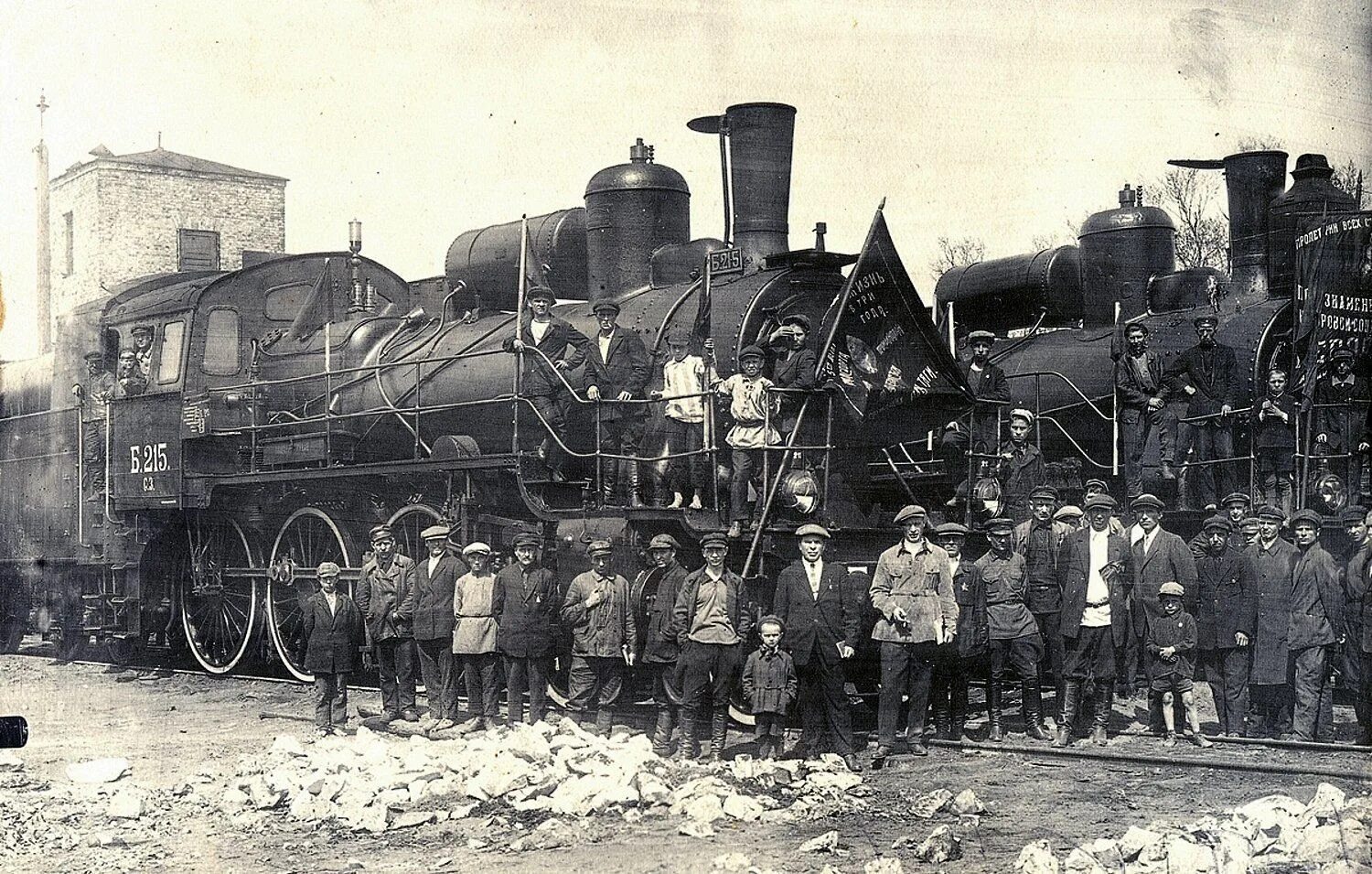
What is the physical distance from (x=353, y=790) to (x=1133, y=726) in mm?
5026

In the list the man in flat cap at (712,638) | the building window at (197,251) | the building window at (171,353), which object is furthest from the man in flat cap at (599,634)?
the building window at (197,251)

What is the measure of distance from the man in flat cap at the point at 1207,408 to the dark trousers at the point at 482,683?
5.53 m

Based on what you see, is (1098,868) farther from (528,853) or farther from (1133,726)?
(1133,726)

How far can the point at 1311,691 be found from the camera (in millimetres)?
8555

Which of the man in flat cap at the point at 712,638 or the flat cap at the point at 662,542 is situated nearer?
the man in flat cap at the point at 712,638

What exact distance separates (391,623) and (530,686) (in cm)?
130

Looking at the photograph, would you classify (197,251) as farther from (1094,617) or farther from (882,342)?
(1094,617)

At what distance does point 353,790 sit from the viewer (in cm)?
707

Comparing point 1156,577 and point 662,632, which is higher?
point 1156,577

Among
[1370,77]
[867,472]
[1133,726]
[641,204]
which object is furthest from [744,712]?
[1370,77]

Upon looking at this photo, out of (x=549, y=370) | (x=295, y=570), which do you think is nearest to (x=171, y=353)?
(x=295, y=570)

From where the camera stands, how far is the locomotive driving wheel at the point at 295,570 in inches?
457

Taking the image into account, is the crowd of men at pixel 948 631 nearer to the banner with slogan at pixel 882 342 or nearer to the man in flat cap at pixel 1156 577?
the man in flat cap at pixel 1156 577

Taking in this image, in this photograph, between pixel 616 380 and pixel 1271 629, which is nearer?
pixel 1271 629
